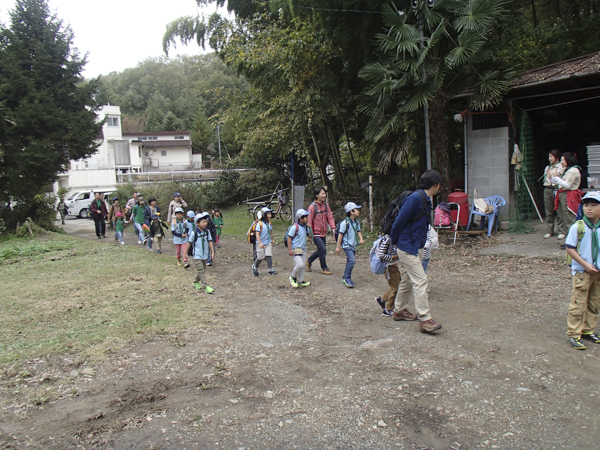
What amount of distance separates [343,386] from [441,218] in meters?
7.24

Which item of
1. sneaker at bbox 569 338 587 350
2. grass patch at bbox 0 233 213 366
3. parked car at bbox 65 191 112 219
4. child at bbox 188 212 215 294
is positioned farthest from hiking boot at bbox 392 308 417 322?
parked car at bbox 65 191 112 219

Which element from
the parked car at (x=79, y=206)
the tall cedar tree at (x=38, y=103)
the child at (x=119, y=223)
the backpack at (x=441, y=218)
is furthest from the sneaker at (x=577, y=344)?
the parked car at (x=79, y=206)

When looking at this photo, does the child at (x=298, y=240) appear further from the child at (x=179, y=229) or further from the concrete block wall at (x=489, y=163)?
the concrete block wall at (x=489, y=163)

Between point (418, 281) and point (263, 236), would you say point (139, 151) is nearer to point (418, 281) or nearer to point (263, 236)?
point (263, 236)

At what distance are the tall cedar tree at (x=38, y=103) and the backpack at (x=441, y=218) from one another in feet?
46.0

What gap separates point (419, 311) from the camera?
521 centimetres

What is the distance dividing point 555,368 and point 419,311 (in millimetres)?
1460

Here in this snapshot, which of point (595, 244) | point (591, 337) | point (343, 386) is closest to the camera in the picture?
point (343, 386)

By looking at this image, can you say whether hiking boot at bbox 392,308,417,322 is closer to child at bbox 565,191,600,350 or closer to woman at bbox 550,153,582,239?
child at bbox 565,191,600,350

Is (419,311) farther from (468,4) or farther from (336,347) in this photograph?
(468,4)

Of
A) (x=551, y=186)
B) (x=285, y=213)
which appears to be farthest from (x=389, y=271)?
(x=285, y=213)

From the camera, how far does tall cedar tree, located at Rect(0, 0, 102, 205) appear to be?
16.2 meters

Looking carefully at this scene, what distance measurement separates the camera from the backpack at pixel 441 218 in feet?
34.5

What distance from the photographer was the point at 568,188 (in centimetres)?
856
